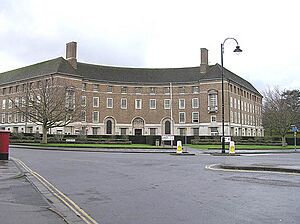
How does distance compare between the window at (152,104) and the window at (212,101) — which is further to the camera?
the window at (152,104)

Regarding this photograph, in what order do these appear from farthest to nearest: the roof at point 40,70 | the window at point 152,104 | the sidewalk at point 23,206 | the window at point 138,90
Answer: the window at point 138,90
the window at point 152,104
the roof at point 40,70
the sidewalk at point 23,206

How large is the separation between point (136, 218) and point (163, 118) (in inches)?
3064

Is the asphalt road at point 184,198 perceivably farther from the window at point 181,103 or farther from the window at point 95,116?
the window at point 181,103

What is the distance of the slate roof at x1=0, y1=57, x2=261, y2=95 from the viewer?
7800 cm

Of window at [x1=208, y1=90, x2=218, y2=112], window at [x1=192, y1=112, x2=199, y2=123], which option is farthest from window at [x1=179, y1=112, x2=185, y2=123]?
window at [x1=208, y1=90, x2=218, y2=112]

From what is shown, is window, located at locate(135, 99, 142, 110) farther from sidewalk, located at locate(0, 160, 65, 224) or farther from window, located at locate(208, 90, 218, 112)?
sidewalk, located at locate(0, 160, 65, 224)

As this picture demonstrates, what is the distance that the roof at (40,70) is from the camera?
75.8 metres

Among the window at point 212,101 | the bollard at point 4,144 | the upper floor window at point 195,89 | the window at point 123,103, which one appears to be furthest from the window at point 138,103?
the bollard at point 4,144

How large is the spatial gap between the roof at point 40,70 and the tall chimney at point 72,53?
1.56 metres

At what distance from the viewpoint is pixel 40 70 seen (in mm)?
80062

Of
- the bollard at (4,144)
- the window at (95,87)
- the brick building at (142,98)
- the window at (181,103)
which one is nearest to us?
→ the bollard at (4,144)

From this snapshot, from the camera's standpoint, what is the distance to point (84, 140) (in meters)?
49.0

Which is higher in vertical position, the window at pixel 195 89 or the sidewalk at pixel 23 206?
the window at pixel 195 89

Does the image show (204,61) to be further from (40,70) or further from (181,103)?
(40,70)
